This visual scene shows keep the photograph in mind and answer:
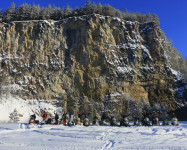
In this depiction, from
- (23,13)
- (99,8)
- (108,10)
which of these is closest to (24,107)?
(23,13)

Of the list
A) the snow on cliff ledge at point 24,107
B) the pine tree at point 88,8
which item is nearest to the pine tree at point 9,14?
the pine tree at point 88,8

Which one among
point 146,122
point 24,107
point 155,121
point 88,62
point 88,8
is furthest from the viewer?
point 88,8

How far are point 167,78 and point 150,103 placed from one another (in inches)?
288

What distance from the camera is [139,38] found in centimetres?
4856

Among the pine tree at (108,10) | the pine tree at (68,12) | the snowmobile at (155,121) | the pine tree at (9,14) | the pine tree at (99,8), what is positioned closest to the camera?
the snowmobile at (155,121)

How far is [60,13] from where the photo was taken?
53781 mm

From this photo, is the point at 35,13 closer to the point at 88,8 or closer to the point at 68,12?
the point at 68,12

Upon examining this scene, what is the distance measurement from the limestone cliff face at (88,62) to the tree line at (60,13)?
4.10 m

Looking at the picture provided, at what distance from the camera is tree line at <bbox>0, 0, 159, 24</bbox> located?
5300 cm

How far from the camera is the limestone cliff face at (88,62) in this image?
42969mm

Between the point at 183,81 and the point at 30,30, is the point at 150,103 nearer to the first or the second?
the point at 183,81

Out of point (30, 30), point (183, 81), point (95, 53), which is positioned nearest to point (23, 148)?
point (95, 53)

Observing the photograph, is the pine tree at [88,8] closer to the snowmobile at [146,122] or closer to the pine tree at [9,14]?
the pine tree at [9,14]

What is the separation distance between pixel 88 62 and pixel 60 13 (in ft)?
58.7
